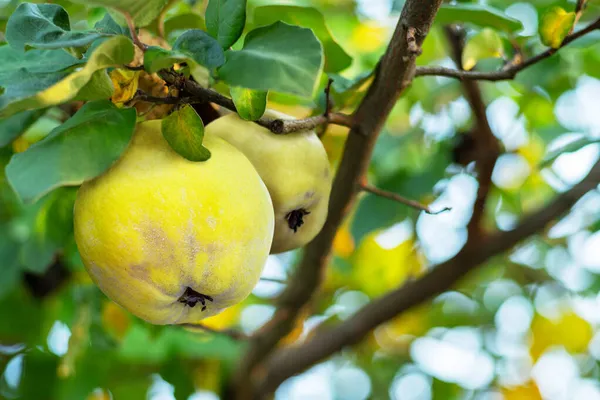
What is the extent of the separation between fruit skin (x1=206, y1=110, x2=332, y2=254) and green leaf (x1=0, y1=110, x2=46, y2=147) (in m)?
0.22

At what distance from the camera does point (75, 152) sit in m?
0.67

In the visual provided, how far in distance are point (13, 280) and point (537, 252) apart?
1.79 metres

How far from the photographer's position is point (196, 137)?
0.71 metres

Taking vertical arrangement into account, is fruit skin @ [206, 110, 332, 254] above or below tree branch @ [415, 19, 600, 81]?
below

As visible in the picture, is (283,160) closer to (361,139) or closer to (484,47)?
(361,139)

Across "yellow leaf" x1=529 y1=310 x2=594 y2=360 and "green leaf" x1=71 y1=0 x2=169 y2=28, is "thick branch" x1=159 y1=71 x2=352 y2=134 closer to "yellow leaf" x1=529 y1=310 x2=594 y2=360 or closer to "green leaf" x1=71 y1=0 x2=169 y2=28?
"green leaf" x1=71 y1=0 x2=169 y2=28

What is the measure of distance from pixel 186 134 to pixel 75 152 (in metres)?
0.11

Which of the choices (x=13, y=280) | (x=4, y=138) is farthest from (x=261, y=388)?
(x=4, y=138)

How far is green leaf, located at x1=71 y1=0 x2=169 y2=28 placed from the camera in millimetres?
696

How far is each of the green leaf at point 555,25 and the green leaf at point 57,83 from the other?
0.59 metres

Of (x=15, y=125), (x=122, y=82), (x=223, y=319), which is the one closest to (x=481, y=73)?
(x=122, y=82)

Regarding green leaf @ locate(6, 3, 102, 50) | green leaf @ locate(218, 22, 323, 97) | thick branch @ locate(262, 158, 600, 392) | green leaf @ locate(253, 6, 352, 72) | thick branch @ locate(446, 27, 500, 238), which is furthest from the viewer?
thick branch @ locate(262, 158, 600, 392)

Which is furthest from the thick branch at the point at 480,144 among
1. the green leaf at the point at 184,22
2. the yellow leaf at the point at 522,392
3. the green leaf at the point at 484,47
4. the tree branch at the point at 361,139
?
the yellow leaf at the point at 522,392

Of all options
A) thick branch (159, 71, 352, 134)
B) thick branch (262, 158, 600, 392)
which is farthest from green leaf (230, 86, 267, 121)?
thick branch (262, 158, 600, 392)
